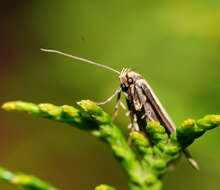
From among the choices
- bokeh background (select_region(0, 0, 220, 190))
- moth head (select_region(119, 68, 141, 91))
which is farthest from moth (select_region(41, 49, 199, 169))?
bokeh background (select_region(0, 0, 220, 190))

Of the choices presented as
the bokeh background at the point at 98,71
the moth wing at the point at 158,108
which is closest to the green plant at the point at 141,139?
the moth wing at the point at 158,108

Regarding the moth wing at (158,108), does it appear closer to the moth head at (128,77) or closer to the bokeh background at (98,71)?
the moth head at (128,77)

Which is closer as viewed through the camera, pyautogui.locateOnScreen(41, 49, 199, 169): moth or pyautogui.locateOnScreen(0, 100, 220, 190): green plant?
pyautogui.locateOnScreen(0, 100, 220, 190): green plant

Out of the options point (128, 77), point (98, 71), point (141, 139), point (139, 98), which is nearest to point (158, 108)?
point (139, 98)

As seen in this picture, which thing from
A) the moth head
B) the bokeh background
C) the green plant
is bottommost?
the green plant

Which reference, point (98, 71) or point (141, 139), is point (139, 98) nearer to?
point (141, 139)

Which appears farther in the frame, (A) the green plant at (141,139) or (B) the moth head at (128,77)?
(B) the moth head at (128,77)

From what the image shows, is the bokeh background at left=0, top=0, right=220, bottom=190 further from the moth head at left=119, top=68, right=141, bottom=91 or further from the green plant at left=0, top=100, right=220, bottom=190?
the green plant at left=0, top=100, right=220, bottom=190
